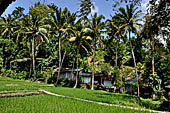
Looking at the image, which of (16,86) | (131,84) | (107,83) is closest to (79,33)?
(107,83)

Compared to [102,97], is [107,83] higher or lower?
higher

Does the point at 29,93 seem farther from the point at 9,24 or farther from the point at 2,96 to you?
the point at 9,24

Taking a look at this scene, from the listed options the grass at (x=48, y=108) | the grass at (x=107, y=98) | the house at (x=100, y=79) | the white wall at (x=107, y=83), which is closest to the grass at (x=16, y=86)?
the grass at (x=107, y=98)

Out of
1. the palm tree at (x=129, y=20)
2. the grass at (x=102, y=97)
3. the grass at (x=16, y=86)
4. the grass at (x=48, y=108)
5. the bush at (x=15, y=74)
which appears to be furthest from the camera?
the bush at (x=15, y=74)

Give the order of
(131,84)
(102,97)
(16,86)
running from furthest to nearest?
(131,84)
(16,86)
(102,97)

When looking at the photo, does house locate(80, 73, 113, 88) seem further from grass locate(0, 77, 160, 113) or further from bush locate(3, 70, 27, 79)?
grass locate(0, 77, 160, 113)

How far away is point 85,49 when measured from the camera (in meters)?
25.3

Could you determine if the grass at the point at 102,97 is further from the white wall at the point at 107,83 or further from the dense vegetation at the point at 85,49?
the white wall at the point at 107,83

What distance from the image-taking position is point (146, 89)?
23.4 metres

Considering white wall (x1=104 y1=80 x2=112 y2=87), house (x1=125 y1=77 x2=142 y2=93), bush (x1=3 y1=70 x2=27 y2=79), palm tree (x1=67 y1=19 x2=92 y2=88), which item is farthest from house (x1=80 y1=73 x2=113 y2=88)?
bush (x1=3 y1=70 x2=27 y2=79)

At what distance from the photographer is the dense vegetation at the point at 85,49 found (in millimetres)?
22125

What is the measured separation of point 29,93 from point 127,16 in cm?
1595

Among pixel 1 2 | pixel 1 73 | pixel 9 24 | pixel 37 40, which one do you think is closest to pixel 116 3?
pixel 1 2

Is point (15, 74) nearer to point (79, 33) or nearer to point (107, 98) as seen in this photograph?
point (79, 33)
